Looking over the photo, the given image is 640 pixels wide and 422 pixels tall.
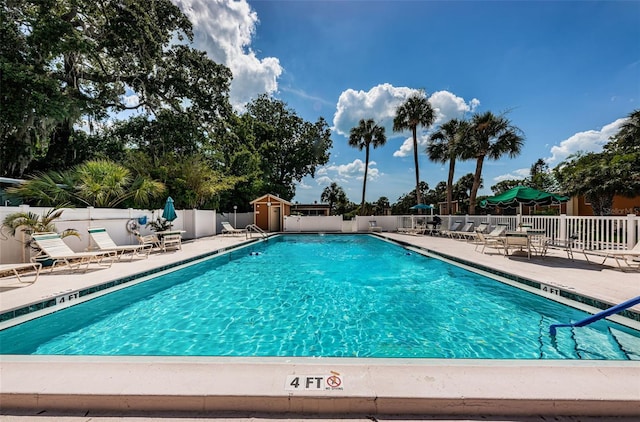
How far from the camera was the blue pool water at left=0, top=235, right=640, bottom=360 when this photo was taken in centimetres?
346

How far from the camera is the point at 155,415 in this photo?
1955 mm

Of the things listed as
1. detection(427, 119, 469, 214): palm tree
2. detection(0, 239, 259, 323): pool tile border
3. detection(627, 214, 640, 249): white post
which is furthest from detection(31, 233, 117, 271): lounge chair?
detection(427, 119, 469, 214): palm tree

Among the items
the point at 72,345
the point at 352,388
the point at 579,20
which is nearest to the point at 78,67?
the point at 72,345

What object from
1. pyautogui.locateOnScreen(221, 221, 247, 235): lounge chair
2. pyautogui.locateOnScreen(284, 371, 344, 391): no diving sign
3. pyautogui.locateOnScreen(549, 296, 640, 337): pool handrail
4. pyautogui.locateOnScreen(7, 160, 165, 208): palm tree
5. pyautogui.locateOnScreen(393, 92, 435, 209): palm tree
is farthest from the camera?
pyautogui.locateOnScreen(393, 92, 435, 209): palm tree

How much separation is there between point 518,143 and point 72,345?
21.2 metres

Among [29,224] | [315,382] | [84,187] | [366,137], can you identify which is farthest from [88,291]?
[366,137]

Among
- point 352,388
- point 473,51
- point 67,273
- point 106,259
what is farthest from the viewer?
point 473,51

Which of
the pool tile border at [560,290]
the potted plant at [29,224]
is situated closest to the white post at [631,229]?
the pool tile border at [560,290]

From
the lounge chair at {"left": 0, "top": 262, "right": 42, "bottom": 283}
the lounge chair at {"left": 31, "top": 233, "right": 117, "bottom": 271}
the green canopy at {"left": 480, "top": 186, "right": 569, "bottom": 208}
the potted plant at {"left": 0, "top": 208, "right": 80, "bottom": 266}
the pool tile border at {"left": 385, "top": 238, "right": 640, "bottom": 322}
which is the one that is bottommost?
the pool tile border at {"left": 385, "top": 238, "right": 640, "bottom": 322}

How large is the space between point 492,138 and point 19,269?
70.2ft

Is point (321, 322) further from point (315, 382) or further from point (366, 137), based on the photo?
point (366, 137)

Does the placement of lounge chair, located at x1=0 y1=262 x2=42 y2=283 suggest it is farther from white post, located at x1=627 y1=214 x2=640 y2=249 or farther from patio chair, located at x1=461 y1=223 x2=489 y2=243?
patio chair, located at x1=461 y1=223 x2=489 y2=243

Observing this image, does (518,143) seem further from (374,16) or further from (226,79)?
(226,79)

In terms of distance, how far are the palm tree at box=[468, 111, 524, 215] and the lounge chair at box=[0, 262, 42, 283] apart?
66.2 ft
